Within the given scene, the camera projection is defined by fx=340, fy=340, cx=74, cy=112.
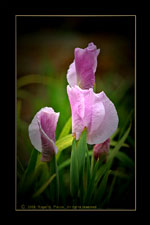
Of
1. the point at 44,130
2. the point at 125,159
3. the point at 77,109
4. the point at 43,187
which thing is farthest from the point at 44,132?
the point at 125,159

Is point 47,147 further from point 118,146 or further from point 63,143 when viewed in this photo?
point 118,146

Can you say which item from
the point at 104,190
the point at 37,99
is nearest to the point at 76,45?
the point at 37,99

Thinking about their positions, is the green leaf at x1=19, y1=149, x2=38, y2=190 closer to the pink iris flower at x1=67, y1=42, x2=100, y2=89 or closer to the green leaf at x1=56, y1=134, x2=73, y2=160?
the green leaf at x1=56, y1=134, x2=73, y2=160

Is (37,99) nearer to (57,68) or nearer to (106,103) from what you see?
(57,68)

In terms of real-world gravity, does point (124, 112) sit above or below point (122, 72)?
below

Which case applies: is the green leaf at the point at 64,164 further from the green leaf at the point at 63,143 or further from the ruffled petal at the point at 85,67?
the ruffled petal at the point at 85,67

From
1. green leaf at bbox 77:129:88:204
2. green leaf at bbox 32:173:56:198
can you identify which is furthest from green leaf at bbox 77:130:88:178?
green leaf at bbox 32:173:56:198

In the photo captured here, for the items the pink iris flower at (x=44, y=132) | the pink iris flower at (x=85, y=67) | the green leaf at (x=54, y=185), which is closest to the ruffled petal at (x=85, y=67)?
the pink iris flower at (x=85, y=67)
